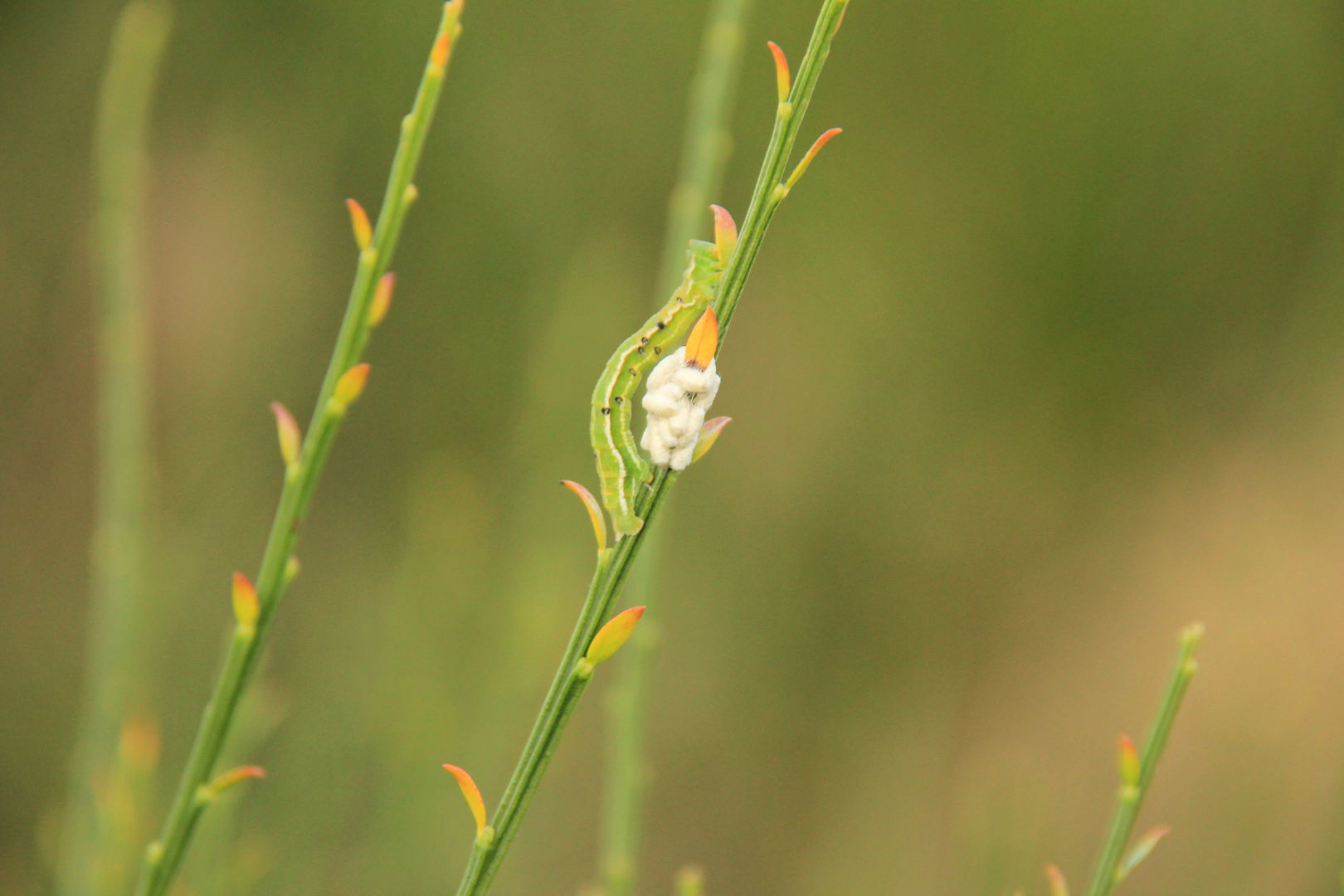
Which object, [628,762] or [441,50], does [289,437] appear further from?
[628,762]

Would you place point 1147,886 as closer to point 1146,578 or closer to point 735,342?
point 1146,578

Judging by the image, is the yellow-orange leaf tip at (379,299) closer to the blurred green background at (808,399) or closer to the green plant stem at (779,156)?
the green plant stem at (779,156)

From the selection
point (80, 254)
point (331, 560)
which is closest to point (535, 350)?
point (331, 560)

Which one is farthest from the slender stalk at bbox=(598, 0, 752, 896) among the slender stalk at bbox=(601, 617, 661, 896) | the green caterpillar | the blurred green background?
the blurred green background

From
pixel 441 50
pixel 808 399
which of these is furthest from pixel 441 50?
pixel 808 399

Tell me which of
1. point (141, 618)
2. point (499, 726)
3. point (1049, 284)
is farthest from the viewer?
point (1049, 284)

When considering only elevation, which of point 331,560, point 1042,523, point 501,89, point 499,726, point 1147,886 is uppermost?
point 501,89

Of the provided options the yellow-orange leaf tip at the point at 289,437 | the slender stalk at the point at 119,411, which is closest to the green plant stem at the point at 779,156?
the yellow-orange leaf tip at the point at 289,437
